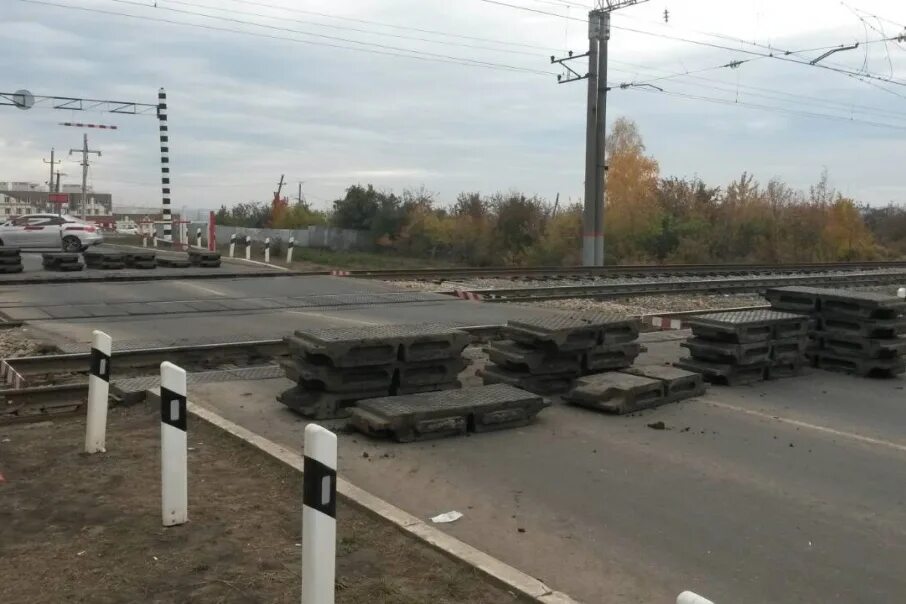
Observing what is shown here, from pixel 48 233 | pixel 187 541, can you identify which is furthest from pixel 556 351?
pixel 48 233

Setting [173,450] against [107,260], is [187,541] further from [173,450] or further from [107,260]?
[107,260]

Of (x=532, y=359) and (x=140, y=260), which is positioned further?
(x=140, y=260)

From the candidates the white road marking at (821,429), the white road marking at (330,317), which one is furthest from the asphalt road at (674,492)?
the white road marking at (330,317)

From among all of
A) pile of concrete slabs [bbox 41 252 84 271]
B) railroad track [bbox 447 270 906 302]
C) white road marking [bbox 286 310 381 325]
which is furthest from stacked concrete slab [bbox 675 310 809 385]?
pile of concrete slabs [bbox 41 252 84 271]

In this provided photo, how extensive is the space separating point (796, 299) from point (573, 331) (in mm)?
3772

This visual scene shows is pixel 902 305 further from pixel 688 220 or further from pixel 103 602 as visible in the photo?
pixel 688 220

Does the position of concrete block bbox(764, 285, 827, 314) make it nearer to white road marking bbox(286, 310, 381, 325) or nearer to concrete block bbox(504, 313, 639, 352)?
concrete block bbox(504, 313, 639, 352)

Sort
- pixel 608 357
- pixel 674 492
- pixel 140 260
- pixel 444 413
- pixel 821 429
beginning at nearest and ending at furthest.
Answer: pixel 674 492, pixel 444 413, pixel 821 429, pixel 608 357, pixel 140 260

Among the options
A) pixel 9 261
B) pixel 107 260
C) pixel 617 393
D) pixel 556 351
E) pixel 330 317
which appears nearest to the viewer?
pixel 617 393

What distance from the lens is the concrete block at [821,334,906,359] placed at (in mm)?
9633

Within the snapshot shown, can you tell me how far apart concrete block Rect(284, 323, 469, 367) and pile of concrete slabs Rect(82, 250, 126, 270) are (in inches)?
744

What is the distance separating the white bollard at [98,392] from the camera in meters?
5.86

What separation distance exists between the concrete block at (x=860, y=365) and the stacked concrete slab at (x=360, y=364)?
5.24m

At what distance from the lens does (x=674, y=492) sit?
5.45 m
